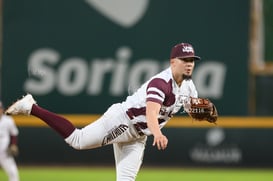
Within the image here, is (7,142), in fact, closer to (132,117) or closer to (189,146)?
(189,146)

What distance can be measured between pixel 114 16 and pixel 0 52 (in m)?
2.28

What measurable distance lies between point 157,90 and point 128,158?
0.89 metres

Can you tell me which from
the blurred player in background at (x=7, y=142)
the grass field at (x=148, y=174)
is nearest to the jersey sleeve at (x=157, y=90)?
the blurred player in background at (x=7, y=142)

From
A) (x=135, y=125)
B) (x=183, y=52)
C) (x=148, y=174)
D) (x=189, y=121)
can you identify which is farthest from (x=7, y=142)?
(x=183, y=52)

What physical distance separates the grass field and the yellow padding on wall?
0.82m

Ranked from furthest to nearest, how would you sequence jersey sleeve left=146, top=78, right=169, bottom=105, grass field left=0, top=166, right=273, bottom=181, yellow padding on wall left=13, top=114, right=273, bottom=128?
yellow padding on wall left=13, top=114, right=273, bottom=128, grass field left=0, top=166, right=273, bottom=181, jersey sleeve left=146, top=78, right=169, bottom=105

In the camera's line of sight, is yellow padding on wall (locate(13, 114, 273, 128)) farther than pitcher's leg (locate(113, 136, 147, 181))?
Yes

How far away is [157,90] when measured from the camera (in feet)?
22.1

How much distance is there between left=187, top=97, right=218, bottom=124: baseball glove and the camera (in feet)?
23.8

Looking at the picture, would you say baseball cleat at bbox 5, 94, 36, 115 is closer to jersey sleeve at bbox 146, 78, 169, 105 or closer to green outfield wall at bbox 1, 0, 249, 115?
jersey sleeve at bbox 146, 78, 169, 105

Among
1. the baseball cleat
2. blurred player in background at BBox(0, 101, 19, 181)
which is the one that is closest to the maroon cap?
the baseball cleat

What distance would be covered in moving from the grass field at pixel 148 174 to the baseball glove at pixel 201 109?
481cm

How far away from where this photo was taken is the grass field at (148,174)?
40.6 ft

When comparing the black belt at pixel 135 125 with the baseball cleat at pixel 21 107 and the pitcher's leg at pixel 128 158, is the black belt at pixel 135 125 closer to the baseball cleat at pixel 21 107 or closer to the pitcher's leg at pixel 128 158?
the pitcher's leg at pixel 128 158
